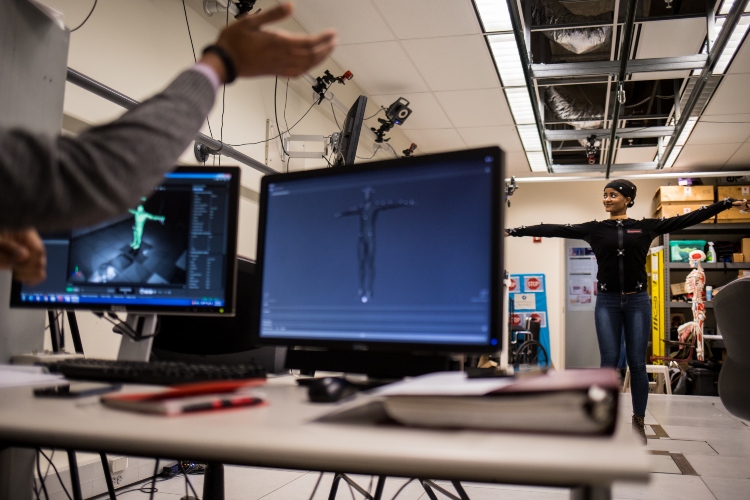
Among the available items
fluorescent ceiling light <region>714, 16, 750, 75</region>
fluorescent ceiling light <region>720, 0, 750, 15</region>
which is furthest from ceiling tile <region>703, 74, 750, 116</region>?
fluorescent ceiling light <region>720, 0, 750, 15</region>

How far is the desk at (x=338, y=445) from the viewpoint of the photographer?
470 millimetres

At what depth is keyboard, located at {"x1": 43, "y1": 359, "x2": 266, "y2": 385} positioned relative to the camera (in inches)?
37.6

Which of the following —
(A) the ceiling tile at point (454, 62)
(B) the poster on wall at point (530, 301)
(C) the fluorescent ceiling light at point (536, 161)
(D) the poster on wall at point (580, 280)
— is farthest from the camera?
(D) the poster on wall at point (580, 280)

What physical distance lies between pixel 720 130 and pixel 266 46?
6664mm

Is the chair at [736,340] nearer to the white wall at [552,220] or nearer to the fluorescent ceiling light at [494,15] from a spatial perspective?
the fluorescent ceiling light at [494,15]

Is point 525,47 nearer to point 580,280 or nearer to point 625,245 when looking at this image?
point 625,245

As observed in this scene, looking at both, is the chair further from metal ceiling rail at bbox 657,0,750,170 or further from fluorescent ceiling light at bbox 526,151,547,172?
fluorescent ceiling light at bbox 526,151,547,172

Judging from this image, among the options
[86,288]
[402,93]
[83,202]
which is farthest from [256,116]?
[83,202]

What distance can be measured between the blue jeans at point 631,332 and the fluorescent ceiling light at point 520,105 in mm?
2295

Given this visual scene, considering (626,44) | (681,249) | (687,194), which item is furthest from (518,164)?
(626,44)

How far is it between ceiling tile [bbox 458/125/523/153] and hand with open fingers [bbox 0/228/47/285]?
583 centimetres

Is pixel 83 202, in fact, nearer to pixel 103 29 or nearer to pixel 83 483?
pixel 83 483

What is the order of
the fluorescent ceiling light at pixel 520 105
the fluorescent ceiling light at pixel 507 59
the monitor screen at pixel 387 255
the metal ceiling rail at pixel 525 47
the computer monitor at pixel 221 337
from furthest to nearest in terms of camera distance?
the fluorescent ceiling light at pixel 520 105 < the fluorescent ceiling light at pixel 507 59 < the metal ceiling rail at pixel 525 47 < the computer monitor at pixel 221 337 < the monitor screen at pixel 387 255

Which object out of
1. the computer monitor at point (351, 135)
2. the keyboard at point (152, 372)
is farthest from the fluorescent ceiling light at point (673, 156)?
the keyboard at point (152, 372)
